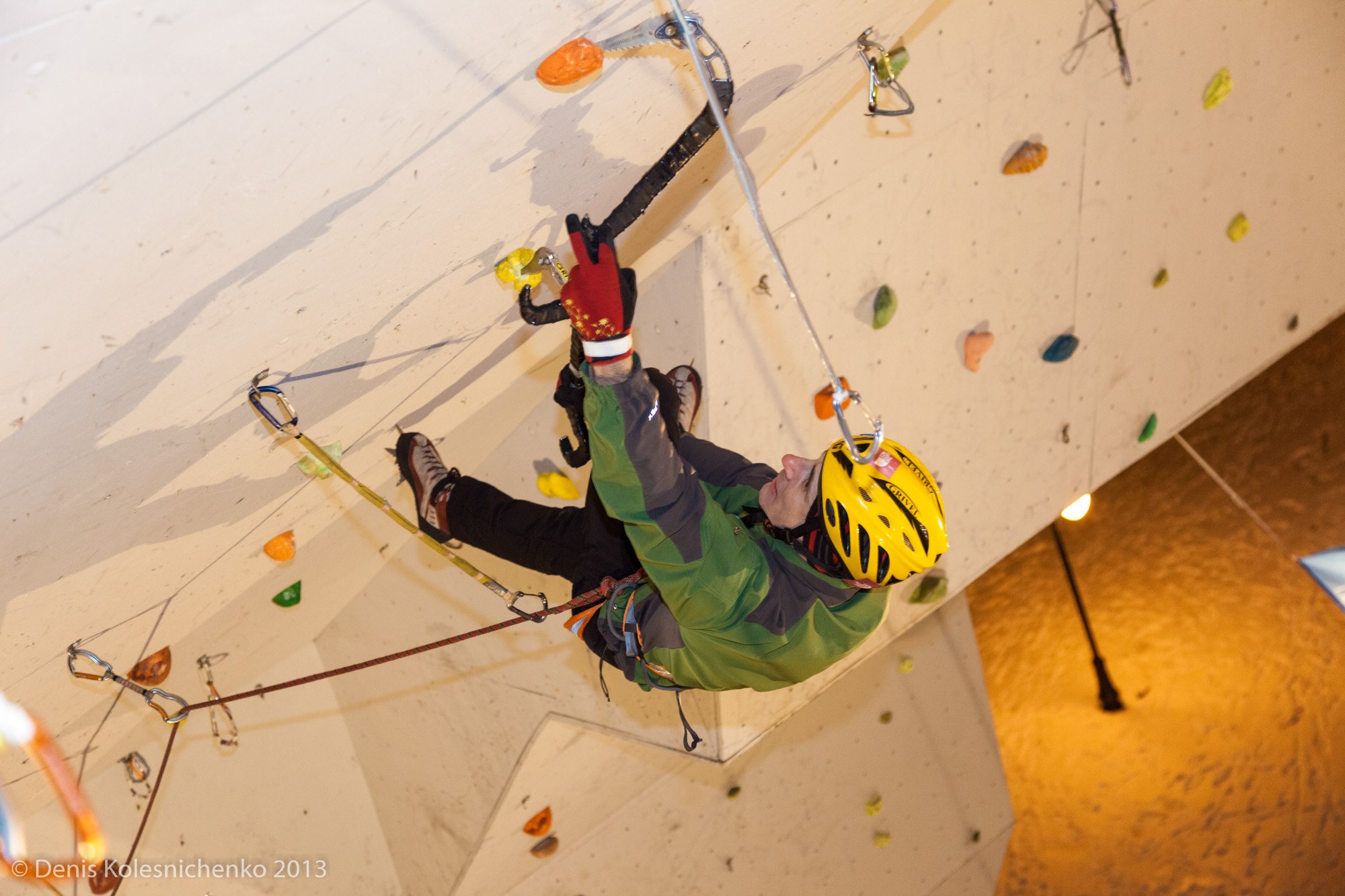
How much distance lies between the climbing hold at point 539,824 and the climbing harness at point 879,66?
190 centimetres

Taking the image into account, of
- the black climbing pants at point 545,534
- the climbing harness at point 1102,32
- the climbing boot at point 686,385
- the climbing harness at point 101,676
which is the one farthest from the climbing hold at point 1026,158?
the climbing harness at point 101,676

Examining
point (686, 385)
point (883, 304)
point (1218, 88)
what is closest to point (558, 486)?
point (686, 385)

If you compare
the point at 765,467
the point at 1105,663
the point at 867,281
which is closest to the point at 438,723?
the point at 765,467

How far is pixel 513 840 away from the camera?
8.88 feet

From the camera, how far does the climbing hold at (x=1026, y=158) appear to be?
7.45 feet

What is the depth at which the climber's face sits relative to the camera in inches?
63.5

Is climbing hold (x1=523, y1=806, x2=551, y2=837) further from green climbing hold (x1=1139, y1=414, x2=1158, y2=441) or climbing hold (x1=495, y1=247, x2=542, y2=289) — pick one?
green climbing hold (x1=1139, y1=414, x2=1158, y2=441)

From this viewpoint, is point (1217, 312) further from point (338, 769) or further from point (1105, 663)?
point (338, 769)

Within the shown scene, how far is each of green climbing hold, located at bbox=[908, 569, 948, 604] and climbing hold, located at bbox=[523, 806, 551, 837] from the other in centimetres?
109

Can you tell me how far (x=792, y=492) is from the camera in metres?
1.65

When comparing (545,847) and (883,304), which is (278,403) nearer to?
(883,304)

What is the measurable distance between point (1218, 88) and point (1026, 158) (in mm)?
667

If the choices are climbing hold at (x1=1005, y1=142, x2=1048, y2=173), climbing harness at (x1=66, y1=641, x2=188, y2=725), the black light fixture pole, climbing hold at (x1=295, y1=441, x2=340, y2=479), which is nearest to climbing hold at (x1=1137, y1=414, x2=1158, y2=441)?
climbing hold at (x1=1005, y1=142, x2=1048, y2=173)

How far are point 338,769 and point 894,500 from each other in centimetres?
212
